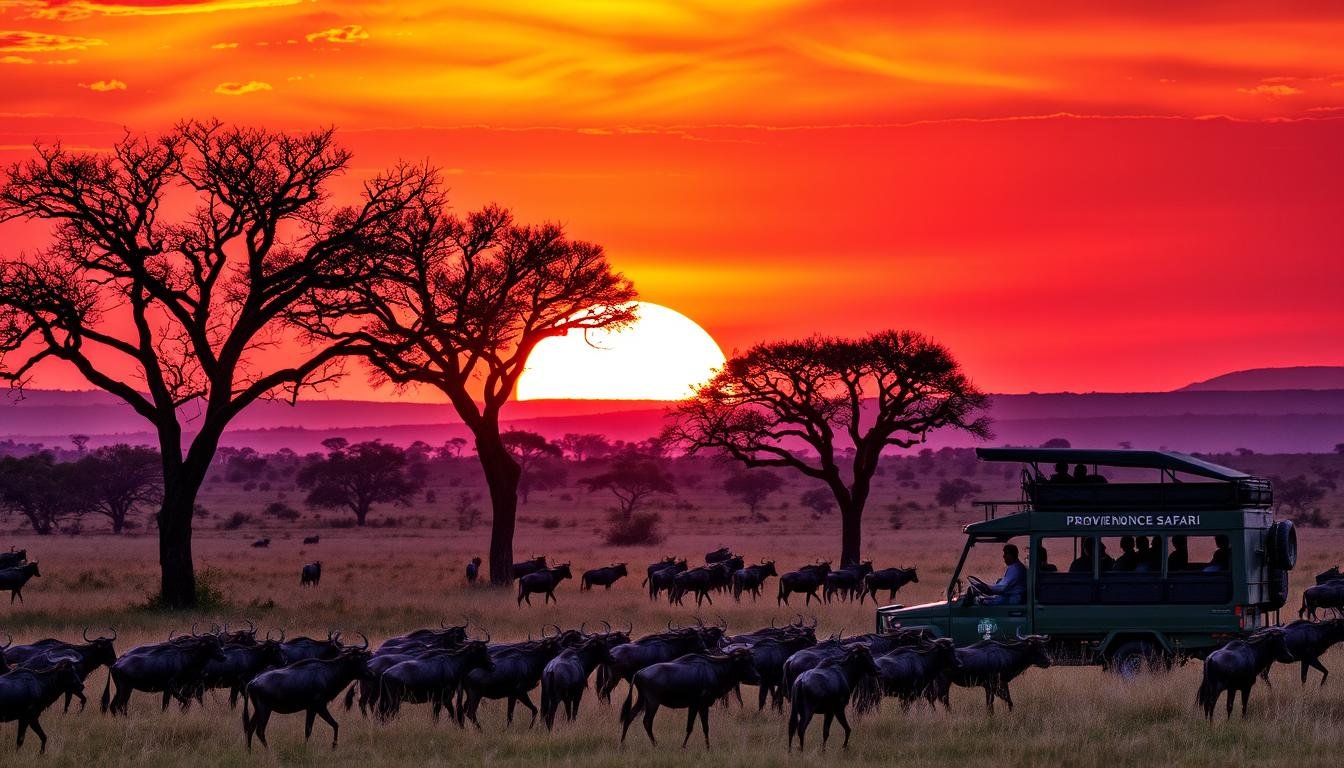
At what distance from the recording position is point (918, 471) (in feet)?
607

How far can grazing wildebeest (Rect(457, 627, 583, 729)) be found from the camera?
2134 centimetres

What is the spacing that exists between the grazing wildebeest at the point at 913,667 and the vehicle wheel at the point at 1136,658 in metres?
3.58

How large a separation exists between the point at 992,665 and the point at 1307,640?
524 cm

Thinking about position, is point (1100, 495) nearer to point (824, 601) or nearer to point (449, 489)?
point (824, 601)

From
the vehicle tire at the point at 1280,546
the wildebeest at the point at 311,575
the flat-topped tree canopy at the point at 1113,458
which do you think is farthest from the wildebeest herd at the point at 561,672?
the wildebeest at the point at 311,575

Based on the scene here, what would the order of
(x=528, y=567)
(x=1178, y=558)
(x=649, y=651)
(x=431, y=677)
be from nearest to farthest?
(x=431, y=677) < (x=649, y=651) < (x=1178, y=558) < (x=528, y=567)

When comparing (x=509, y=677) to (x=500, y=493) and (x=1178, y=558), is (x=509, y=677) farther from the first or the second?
(x=500, y=493)

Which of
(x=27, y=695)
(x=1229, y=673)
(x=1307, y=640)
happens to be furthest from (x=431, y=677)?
(x=1307, y=640)

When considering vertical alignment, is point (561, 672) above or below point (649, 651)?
below

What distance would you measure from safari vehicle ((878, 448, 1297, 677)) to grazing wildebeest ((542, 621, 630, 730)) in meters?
5.53

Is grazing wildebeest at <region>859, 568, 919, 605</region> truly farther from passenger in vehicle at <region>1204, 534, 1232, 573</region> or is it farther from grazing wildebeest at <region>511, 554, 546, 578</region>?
passenger in vehicle at <region>1204, 534, 1232, 573</region>

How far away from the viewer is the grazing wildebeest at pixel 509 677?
2134 centimetres

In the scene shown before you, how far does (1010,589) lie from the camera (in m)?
25.0

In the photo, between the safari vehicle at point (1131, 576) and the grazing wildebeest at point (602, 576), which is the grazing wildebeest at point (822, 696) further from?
the grazing wildebeest at point (602, 576)
